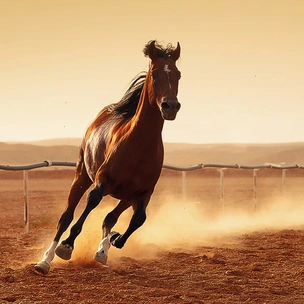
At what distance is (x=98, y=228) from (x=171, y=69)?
3.47 meters

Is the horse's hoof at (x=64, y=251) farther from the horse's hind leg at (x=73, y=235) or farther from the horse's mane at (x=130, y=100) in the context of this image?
the horse's mane at (x=130, y=100)

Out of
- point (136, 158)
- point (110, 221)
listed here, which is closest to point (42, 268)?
point (110, 221)

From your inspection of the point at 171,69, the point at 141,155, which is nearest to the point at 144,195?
the point at 141,155

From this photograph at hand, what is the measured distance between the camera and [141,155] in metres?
6.41

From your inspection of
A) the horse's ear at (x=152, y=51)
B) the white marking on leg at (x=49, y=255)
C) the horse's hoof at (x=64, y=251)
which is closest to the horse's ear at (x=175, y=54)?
the horse's ear at (x=152, y=51)

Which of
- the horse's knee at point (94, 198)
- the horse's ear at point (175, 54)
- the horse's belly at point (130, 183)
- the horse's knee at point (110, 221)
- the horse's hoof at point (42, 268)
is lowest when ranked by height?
the horse's hoof at point (42, 268)

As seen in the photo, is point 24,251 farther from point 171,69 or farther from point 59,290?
point 171,69

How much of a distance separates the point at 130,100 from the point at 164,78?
152 cm

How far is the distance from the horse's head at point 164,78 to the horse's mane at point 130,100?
84 cm

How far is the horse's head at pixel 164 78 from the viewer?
5613 millimetres

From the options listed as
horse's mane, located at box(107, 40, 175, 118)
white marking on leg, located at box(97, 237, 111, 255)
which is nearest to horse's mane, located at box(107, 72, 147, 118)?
horse's mane, located at box(107, 40, 175, 118)

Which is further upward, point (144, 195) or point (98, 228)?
point (144, 195)

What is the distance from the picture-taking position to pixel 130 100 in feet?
24.2

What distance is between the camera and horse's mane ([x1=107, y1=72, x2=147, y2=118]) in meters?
7.36
